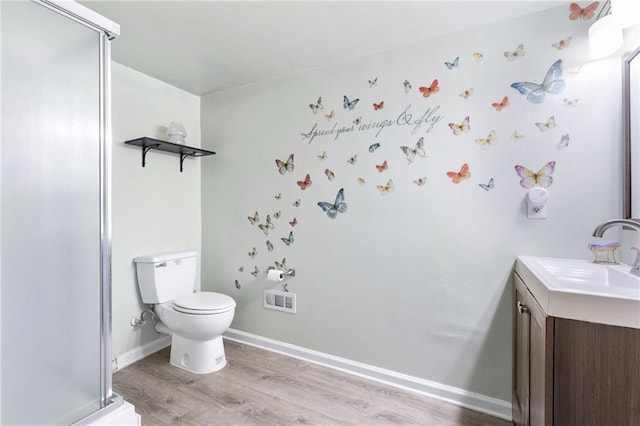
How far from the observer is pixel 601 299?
823mm

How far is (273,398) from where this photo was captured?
183 cm

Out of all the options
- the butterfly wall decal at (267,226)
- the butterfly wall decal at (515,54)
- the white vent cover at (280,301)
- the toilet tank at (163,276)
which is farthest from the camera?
the butterfly wall decal at (267,226)

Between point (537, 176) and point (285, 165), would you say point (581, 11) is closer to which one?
point (537, 176)

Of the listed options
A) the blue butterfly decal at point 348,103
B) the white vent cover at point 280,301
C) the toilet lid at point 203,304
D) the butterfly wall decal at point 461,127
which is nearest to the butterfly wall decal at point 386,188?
the butterfly wall decal at point 461,127

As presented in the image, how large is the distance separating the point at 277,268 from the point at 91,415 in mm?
1479

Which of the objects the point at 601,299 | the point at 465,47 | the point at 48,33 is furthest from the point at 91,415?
the point at 465,47

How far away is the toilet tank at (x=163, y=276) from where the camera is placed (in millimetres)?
2238

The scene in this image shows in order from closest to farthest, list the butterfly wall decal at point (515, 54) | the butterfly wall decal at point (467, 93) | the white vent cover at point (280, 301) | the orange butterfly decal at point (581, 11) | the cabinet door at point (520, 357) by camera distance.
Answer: the cabinet door at point (520, 357)
the orange butterfly decal at point (581, 11)
the butterfly wall decal at point (515, 54)
the butterfly wall decal at point (467, 93)
the white vent cover at point (280, 301)

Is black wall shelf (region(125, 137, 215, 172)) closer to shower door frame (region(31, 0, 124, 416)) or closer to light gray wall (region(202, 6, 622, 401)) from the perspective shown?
light gray wall (region(202, 6, 622, 401))

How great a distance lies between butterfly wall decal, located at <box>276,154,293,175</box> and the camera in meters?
2.37

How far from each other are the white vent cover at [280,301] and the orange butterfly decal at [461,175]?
56.2 inches

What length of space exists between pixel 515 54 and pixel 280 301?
2253 mm

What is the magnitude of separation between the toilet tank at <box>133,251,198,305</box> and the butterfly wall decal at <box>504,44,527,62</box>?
2.60 m

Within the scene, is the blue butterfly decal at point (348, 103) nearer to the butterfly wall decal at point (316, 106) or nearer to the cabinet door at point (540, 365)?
the butterfly wall decal at point (316, 106)
